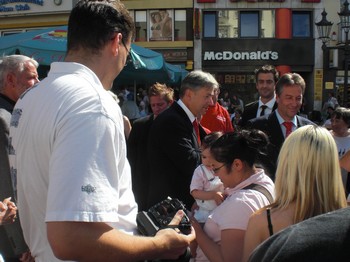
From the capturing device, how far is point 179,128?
3.99 meters

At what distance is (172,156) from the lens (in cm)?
392

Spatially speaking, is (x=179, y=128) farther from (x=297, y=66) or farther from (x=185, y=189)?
(x=297, y=66)

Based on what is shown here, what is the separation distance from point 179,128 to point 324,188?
1.76 meters

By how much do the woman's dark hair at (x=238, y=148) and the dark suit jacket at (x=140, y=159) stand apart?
5.79 feet

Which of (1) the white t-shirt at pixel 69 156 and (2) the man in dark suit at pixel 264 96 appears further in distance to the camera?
(2) the man in dark suit at pixel 264 96

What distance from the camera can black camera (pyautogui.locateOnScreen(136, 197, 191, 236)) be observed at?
1.87 m

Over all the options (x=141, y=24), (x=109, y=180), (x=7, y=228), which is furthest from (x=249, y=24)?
(x=109, y=180)

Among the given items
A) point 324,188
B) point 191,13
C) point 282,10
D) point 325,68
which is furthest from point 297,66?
point 324,188

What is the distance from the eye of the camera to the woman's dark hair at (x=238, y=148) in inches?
121

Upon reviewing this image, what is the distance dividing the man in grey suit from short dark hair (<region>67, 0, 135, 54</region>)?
852mm

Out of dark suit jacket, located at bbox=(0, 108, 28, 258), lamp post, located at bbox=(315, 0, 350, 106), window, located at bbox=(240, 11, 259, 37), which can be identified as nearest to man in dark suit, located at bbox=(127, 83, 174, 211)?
dark suit jacket, located at bbox=(0, 108, 28, 258)

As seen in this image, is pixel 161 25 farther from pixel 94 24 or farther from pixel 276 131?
pixel 94 24

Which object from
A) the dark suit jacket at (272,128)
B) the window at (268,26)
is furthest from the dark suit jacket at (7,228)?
Answer: the window at (268,26)

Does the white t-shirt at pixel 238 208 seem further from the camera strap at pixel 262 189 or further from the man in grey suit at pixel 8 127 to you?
the man in grey suit at pixel 8 127
